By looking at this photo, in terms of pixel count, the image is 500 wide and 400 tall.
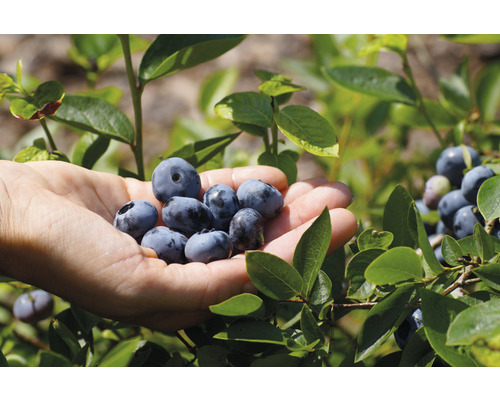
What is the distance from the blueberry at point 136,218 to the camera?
1096 mm

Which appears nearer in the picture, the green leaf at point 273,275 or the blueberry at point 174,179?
the green leaf at point 273,275

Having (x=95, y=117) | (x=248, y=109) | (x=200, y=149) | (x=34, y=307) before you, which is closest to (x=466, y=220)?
(x=248, y=109)

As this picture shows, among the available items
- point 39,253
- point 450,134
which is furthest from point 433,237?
point 39,253

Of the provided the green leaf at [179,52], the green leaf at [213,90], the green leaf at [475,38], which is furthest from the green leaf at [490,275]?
the green leaf at [213,90]

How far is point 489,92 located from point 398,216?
922 millimetres

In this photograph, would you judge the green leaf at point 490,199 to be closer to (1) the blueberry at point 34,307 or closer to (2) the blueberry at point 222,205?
(2) the blueberry at point 222,205

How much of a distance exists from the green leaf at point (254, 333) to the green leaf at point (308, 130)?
368 mm

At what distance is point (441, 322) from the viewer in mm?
724

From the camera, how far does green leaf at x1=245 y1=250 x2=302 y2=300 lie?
81 cm

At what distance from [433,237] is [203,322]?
595 mm

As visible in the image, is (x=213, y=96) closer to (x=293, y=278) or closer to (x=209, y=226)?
(x=209, y=226)

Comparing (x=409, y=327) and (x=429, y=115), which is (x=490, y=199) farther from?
(x=429, y=115)

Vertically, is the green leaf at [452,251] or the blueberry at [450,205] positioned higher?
the green leaf at [452,251]

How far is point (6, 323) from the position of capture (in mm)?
1460
